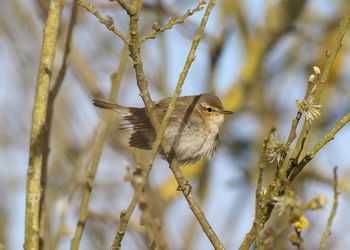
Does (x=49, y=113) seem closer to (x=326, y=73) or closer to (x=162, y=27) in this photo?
(x=162, y=27)

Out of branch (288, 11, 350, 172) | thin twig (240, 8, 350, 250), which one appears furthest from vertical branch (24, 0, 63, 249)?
branch (288, 11, 350, 172)

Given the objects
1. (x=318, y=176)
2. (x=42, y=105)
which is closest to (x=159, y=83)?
(x=318, y=176)

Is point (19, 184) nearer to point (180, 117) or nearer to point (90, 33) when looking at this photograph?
point (90, 33)

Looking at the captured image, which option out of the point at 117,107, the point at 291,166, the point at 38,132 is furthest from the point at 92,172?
the point at 117,107

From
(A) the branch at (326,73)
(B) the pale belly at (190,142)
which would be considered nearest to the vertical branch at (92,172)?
(B) the pale belly at (190,142)

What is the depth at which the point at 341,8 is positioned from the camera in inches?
258

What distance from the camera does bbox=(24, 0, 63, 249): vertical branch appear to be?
8.97ft

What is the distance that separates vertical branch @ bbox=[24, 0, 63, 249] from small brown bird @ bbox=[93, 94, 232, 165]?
56.2 inches

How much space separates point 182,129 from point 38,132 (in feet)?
6.23

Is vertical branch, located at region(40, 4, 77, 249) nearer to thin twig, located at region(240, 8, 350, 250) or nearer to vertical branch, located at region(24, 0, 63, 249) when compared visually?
vertical branch, located at region(24, 0, 63, 249)

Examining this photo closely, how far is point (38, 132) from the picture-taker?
2867 mm

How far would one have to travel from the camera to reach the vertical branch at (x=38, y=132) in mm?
2733

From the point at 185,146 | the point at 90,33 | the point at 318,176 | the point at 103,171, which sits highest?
the point at 90,33

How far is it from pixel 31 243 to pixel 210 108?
2686 mm
